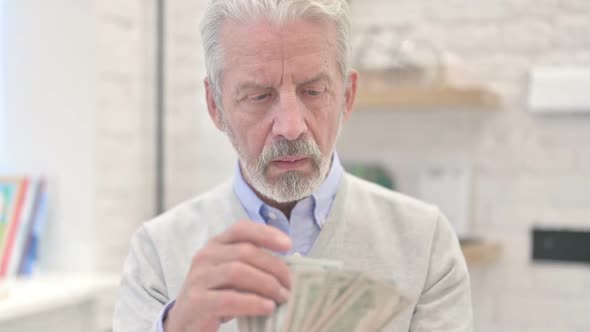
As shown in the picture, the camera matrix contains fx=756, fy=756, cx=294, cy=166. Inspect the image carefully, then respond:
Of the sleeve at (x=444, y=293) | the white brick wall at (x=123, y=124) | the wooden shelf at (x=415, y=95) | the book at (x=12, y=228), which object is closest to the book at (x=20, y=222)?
the book at (x=12, y=228)

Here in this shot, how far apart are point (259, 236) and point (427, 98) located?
126 cm

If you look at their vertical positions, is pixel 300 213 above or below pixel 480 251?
above

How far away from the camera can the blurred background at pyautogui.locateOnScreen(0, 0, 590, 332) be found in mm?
2049

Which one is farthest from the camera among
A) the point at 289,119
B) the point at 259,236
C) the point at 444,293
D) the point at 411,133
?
the point at 411,133

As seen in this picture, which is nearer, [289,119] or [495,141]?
[289,119]

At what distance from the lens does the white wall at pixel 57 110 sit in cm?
213

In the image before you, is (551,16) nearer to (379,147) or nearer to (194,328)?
(379,147)

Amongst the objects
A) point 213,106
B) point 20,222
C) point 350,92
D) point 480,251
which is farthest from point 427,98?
point 20,222

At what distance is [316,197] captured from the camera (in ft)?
4.05

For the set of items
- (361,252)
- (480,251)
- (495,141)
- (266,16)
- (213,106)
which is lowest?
(480,251)

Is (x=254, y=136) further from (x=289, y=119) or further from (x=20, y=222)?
(x=20, y=222)

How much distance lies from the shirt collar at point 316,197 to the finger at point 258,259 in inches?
13.4

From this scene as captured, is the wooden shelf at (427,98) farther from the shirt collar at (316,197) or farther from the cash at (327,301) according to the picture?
the cash at (327,301)

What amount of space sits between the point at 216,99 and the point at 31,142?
46.6 inches
